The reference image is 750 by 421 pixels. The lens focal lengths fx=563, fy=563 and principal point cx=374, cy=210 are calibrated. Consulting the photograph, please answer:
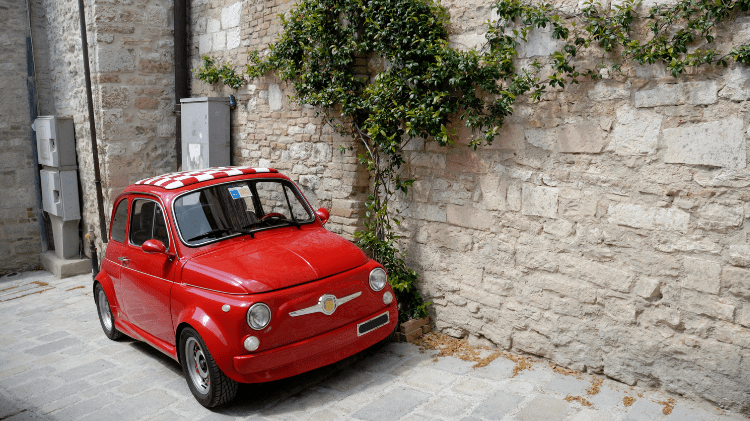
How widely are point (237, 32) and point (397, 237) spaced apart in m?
3.71

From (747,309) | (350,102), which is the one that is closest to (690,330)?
(747,309)

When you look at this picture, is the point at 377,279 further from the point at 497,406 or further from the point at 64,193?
the point at 64,193

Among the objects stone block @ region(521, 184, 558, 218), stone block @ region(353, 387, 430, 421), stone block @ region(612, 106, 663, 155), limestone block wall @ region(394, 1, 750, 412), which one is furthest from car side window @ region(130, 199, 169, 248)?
stone block @ region(612, 106, 663, 155)

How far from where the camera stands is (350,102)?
18.5ft

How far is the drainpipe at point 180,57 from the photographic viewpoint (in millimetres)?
8086

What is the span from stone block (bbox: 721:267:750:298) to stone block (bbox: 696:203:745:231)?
0.27 m

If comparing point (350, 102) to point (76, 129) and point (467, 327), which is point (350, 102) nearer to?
point (467, 327)

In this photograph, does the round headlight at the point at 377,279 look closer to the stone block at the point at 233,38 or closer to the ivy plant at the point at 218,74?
the ivy plant at the point at 218,74

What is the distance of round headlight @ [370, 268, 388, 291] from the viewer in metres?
4.46

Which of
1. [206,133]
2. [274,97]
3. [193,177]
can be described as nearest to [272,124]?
[274,97]

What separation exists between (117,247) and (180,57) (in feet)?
12.7

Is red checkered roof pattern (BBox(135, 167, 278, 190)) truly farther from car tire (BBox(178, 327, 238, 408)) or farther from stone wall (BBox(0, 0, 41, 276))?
stone wall (BBox(0, 0, 41, 276))

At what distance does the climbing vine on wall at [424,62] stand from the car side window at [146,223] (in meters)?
1.86

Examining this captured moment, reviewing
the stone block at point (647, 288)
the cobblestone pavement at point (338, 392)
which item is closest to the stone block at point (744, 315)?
the stone block at point (647, 288)
